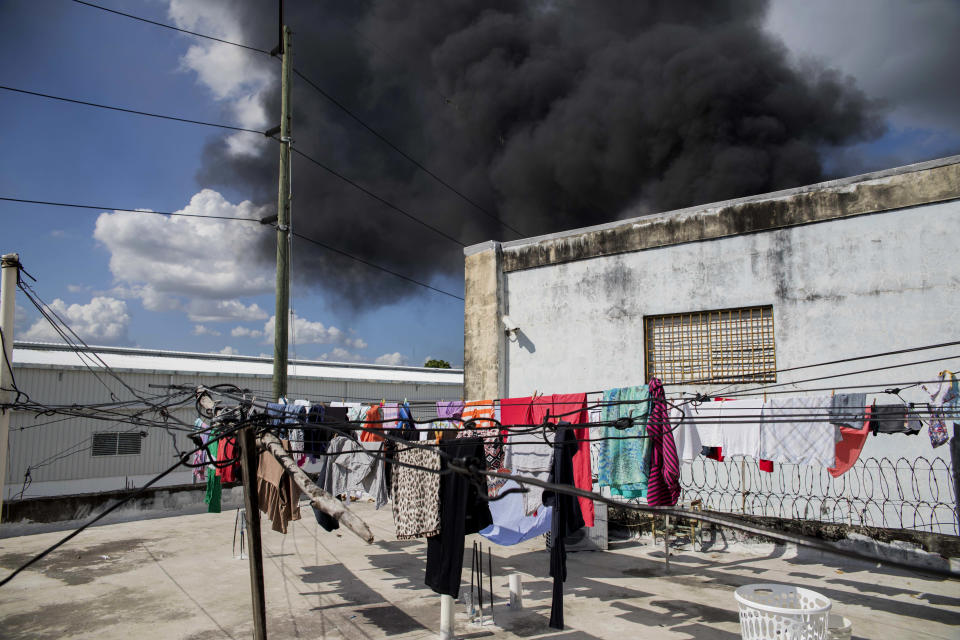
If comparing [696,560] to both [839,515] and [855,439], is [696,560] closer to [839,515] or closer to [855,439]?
[839,515]

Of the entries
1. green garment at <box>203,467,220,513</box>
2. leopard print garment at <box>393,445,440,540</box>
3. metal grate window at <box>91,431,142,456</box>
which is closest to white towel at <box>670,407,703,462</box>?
leopard print garment at <box>393,445,440,540</box>

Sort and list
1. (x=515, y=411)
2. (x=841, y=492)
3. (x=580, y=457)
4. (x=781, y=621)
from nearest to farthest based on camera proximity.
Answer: (x=781, y=621), (x=580, y=457), (x=515, y=411), (x=841, y=492)

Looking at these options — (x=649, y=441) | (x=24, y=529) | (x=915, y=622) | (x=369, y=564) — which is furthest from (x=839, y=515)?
(x=24, y=529)

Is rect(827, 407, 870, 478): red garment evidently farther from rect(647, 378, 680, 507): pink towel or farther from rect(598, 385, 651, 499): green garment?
rect(598, 385, 651, 499): green garment

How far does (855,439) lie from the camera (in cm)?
888

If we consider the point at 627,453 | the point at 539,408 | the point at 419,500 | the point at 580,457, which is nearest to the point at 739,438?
the point at 627,453

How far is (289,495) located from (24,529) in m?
11.3

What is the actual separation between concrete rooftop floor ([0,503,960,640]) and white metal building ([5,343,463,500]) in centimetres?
392

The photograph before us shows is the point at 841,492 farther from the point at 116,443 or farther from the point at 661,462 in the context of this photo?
the point at 116,443

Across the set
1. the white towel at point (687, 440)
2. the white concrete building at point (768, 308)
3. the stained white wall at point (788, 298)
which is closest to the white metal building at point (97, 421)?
the white concrete building at point (768, 308)

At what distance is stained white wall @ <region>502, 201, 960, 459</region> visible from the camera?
1086 cm

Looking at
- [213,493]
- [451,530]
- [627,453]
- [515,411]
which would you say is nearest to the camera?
[451,530]

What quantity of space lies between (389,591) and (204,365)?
1669 cm

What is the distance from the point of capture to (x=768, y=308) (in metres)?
12.4
